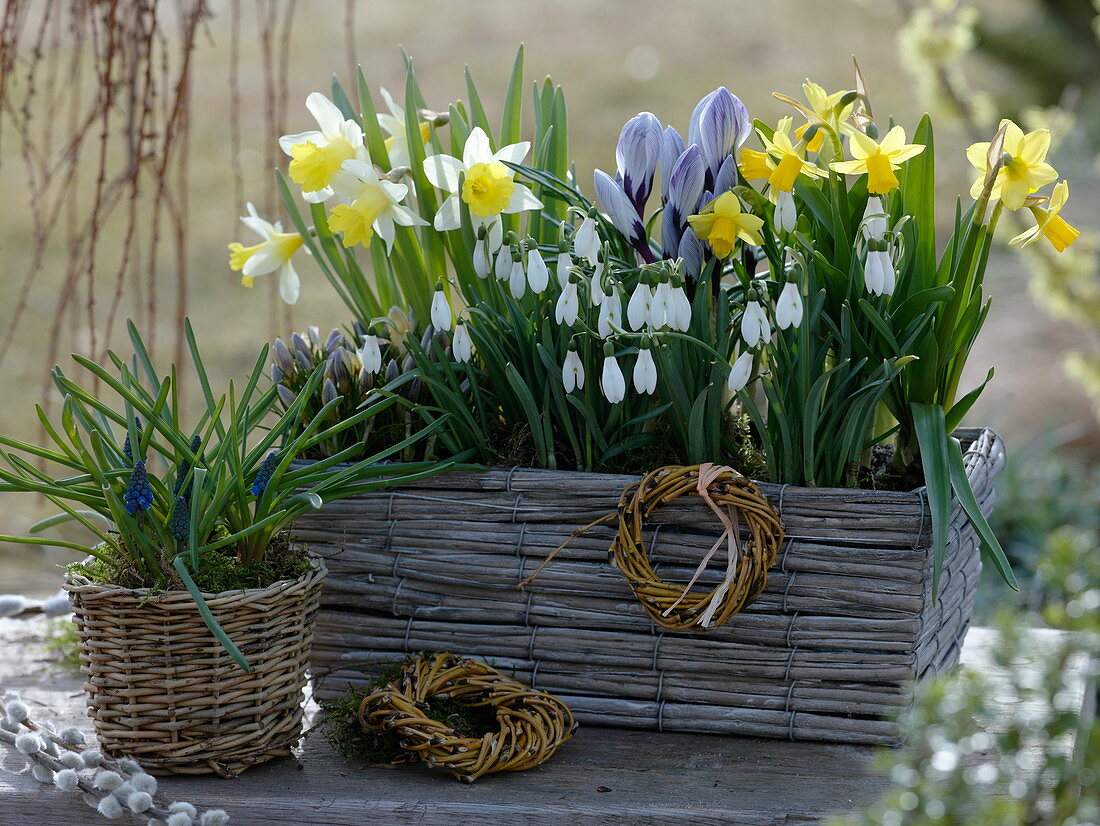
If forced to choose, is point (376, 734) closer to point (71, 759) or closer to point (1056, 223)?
point (71, 759)

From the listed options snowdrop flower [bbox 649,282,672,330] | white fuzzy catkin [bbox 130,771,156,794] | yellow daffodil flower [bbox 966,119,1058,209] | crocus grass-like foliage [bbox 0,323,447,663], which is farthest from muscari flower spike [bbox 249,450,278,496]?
yellow daffodil flower [bbox 966,119,1058,209]

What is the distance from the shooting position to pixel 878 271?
83 centimetres

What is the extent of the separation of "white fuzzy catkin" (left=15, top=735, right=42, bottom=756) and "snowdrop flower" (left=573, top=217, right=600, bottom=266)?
0.59 metres

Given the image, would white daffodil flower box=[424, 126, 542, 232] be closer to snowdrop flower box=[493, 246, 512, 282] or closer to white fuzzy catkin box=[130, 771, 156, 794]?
snowdrop flower box=[493, 246, 512, 282]

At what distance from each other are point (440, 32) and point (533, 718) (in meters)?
5.61

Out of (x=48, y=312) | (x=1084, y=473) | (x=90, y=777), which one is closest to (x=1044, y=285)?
(x=1084, y=473)

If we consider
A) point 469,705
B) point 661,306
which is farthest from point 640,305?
point 469,705

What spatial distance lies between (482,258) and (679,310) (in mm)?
228

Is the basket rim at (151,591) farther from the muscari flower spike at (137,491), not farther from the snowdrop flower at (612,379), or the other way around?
the snowdrop flower at (612,379)

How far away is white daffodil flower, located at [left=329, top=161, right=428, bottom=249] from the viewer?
3.05 feet

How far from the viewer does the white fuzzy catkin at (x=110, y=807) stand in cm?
81

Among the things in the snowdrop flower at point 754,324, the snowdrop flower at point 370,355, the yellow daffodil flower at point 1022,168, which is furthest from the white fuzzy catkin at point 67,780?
the yellow daffodil flower at point 1022,168

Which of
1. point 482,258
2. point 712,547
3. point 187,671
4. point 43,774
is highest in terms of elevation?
point 482,258

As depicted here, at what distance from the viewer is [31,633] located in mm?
1274
